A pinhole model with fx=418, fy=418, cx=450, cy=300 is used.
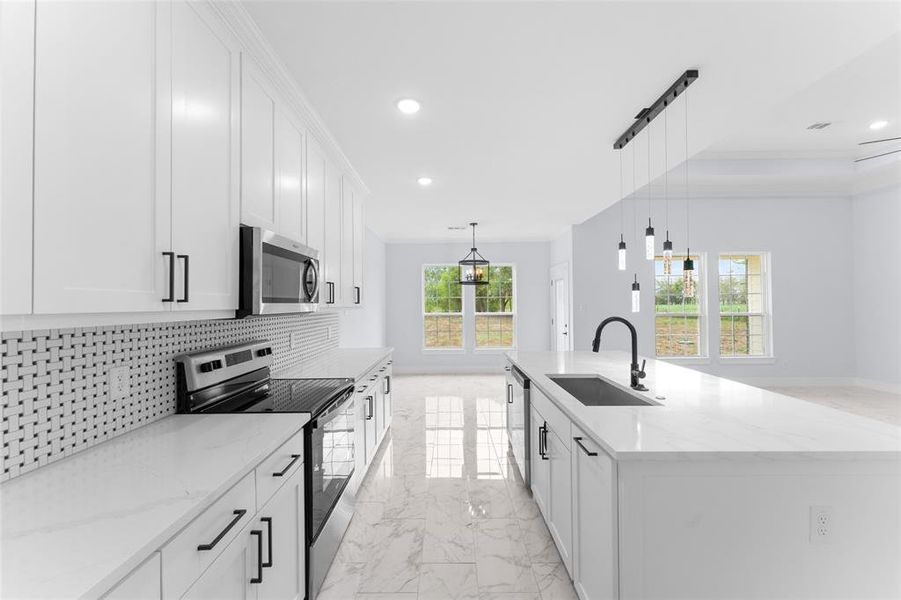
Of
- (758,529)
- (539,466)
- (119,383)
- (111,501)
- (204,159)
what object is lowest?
(539,466)

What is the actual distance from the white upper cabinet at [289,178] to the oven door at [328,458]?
1.02 metres

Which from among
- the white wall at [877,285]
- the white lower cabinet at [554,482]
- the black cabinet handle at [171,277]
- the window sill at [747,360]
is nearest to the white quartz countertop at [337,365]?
the white lower cabinet at [554,482]

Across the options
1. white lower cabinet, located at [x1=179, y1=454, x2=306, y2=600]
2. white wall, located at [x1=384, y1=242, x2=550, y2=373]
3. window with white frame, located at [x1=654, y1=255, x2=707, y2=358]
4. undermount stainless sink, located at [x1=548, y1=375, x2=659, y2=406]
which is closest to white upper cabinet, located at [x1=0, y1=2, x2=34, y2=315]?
white lower cabinet, located at [x1=179, y1=454, x2=306, y2=600]

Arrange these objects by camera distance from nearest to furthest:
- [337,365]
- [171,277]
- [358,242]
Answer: [171,277]
[337,365]
[358,242]

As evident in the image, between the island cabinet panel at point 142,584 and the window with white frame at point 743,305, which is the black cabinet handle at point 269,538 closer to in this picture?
the island cabinet panel at point 142,584

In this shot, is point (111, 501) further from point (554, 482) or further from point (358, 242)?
point (358, 242)

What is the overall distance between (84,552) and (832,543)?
2016 mm

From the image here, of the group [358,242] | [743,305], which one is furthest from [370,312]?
[743,305]

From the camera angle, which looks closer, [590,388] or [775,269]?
[590,388]

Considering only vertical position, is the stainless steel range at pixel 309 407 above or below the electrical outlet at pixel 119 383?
below

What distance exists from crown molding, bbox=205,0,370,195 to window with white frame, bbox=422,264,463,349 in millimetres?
5254

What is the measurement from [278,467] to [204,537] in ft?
1.50

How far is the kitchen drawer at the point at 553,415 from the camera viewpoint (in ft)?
6.47

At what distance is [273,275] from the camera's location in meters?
2.01
